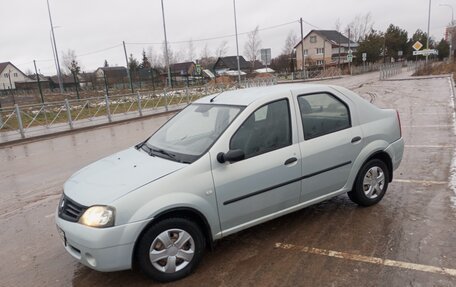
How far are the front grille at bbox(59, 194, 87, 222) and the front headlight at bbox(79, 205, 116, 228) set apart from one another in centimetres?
8

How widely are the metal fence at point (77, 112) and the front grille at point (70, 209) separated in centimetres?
1293

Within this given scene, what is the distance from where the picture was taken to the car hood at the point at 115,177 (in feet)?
10.8

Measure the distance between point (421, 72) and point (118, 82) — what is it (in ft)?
98.5

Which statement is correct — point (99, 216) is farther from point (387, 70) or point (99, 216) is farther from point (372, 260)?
point (387, 70)

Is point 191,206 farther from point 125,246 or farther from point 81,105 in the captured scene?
point 81,105

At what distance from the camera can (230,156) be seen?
140 inches

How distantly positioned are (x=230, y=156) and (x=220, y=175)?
0.66 feet

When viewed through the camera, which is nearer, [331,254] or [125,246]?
[125,246]

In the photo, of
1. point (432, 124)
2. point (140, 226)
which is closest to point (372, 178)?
point (140, 226)

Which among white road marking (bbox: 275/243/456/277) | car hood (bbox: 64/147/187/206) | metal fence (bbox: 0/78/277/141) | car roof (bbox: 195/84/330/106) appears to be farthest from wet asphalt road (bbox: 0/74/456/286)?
metal fence (bbox: 0/78/277/141)

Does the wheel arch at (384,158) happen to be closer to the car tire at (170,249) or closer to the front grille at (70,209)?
the car tire at (170,249)

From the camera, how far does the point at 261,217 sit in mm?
3908

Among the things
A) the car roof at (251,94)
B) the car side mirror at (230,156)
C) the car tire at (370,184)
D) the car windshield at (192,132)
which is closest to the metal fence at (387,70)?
the car tire at (370,184)

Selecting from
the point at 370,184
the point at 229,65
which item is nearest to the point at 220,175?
the point at 370,184
